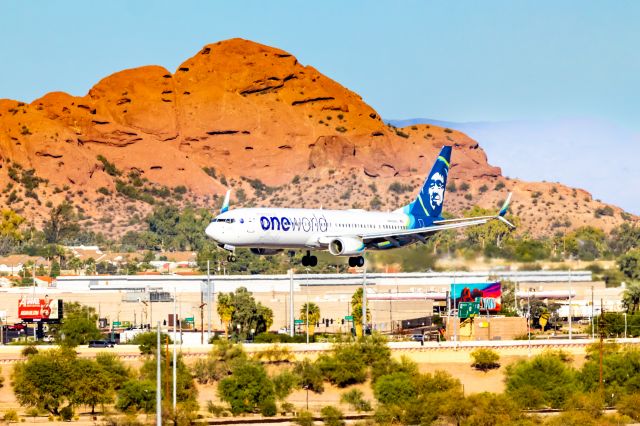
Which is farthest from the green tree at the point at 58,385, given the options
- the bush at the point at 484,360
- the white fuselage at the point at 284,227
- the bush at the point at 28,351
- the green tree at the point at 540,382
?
the green tree at the point at 540,382

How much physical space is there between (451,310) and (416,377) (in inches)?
1112

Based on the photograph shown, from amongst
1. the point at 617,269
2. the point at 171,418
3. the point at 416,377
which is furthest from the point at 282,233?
the point at 617,269

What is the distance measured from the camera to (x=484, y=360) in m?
120

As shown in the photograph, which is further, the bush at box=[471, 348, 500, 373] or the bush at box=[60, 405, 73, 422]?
the bush at box=[471, 348, 500, 373]

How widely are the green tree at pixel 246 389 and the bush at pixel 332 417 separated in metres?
7.94

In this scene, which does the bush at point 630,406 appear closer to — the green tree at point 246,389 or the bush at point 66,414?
the green tree at point 246,389

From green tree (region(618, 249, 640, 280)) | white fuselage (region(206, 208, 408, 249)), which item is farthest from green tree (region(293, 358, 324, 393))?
green tree (region(618, 249, 640, 280))

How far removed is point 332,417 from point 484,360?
2463 centimetres

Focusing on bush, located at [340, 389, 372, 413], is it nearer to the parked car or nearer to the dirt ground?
the dirt ground

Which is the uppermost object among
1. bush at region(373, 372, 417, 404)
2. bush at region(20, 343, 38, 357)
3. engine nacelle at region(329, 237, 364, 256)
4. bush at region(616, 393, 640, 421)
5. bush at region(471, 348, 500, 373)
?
engine nacelle at region(329, 237, 364, 256)

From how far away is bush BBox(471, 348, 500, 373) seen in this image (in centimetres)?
12019

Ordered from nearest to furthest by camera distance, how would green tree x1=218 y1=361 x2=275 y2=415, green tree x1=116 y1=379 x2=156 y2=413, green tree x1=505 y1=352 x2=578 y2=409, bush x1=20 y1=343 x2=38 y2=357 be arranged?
green tree x1=116 y1=379 x2=156 y2=413
green tree x1=218 y1=361 x2=275 y2=415
green tree x1=505 y1=352 x2=578 y2=409
bush x1=20 y1=343 x2=38 y2=357

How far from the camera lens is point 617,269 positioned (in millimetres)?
144375

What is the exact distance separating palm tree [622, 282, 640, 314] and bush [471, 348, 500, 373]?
35.1 metres
